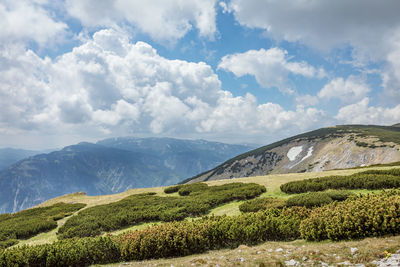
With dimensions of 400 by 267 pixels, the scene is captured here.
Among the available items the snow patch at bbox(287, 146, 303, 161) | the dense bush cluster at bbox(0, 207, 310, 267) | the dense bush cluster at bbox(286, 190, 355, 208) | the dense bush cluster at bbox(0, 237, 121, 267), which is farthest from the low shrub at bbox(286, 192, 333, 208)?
the snow patch at bbox(287, 146, 303, 161)

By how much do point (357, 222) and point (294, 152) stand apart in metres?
192

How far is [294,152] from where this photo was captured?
187500 mm

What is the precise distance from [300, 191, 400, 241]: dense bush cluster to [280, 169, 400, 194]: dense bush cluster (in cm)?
1100

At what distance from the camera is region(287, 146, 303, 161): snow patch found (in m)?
180

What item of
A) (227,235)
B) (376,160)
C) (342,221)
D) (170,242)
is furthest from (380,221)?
(376,160)

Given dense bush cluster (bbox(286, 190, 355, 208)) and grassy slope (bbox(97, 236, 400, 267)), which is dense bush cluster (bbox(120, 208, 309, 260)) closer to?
grassy slope (bbox(97, 236, 400, 267))

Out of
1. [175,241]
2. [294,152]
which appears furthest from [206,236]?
[294,152]

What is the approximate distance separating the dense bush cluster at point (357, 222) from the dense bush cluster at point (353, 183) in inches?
433

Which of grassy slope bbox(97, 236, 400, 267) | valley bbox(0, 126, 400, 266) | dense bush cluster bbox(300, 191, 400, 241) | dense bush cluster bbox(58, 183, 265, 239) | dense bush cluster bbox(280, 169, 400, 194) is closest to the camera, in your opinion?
grassy slope bbox(97, 236, 400, 267)

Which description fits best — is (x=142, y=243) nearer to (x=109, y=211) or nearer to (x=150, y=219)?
(x=150, y=219)

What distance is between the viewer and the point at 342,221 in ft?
31.7

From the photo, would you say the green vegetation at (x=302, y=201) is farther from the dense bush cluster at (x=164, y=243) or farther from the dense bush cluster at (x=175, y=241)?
the dense bush cluster at (x=164, y=243)

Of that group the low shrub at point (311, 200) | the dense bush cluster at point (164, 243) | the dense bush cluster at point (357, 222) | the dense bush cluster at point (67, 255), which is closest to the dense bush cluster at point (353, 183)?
the low shrub at point (311, 200)

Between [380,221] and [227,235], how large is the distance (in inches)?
255
